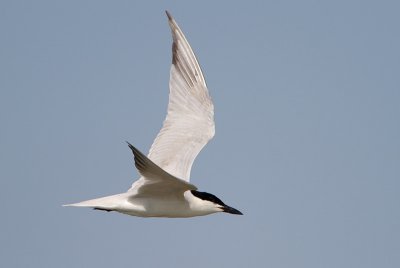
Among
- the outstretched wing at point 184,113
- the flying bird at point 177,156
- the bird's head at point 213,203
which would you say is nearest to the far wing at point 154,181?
the flying bird at point 177,156

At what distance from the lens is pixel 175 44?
12.1 m

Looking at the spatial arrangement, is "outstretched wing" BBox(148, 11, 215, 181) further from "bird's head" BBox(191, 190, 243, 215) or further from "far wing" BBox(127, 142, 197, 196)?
"far wing" BBox(127, 142, 197, 196)

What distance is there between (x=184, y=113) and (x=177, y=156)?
109 centimetres

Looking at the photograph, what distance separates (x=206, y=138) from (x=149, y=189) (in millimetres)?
2045

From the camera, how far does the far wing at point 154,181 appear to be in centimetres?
859

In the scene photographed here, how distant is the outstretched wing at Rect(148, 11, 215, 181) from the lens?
36.9 feet

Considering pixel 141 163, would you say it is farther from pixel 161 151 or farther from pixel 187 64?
pixel 187 64

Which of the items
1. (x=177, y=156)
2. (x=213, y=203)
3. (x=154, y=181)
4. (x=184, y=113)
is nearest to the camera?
(x=154, y=181)

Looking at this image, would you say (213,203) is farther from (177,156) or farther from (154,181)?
(154,181)

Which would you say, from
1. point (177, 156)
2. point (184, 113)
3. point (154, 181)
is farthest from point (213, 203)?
point (184, 113)

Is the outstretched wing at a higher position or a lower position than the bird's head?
higher

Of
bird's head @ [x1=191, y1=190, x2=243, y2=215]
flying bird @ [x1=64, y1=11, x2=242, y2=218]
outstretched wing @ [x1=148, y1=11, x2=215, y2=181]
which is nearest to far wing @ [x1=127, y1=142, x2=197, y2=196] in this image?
flying bird @ [x1=64, y1=11, x2=242, y2=218]

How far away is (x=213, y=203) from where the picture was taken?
10555 mm

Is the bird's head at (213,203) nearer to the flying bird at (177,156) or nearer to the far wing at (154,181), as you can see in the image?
the flying bird at (177,156)
